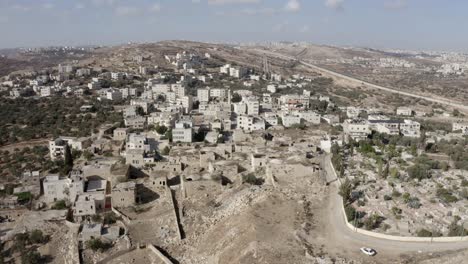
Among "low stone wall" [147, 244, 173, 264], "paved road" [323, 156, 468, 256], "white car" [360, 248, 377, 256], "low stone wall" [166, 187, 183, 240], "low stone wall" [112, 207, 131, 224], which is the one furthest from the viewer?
"low stone wall" [112, 207, 131, 224]

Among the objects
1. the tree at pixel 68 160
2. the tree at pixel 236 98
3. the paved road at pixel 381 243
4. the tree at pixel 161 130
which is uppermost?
the tree at pixel 236 98

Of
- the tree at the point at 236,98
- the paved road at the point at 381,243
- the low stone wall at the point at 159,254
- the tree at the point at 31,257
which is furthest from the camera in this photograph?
the tree at the point at 236,98

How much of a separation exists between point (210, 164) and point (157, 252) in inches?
395

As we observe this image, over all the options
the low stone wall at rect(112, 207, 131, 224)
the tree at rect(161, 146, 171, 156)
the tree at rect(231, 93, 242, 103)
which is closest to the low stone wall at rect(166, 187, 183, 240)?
the low stone wall at rect(112, 207, 131, 224)

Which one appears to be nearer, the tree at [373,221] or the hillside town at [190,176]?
the tree at [373,221]

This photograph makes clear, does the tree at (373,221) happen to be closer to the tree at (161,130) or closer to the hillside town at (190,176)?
the hillside town at (190,176)

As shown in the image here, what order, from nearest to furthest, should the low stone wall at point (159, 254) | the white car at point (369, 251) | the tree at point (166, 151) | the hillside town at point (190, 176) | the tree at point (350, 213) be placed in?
the white car at point (369, 251), the low stone wall at point (159, 254), the tree at point (350, 213), the hillside town at point (190, 176), the tree at point (166, 151)

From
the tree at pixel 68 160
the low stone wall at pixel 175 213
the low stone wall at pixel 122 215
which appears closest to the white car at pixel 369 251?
the low stone wall at pixel 175 213

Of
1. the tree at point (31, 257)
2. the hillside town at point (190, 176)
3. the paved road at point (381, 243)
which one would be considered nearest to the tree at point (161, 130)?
the hillside town at point (190, 176)

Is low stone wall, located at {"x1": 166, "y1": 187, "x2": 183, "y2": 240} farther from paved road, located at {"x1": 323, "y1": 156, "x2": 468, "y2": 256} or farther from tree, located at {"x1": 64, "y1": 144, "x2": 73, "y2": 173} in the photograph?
tree, located at {"x1": 64, "y1": 144, "x2": 73, "y2": 173}

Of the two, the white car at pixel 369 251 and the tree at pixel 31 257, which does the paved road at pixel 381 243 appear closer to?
the white car at pixel 369 251

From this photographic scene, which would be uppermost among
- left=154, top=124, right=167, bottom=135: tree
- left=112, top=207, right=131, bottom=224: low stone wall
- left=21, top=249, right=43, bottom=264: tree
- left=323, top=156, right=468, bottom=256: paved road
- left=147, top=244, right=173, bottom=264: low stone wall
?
left=154, top=124, right=167, bottom=135: tree

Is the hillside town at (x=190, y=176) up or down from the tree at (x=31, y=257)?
up

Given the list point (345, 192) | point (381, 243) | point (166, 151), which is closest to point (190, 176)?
point (166, 151)
